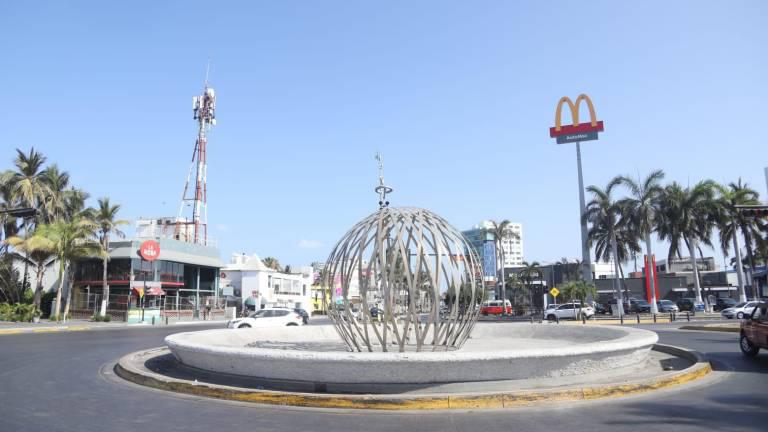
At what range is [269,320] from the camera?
88.1 feet

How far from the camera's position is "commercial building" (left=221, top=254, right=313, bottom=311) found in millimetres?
64250

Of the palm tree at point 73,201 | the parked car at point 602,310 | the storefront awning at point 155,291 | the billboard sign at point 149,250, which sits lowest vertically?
the parked car at point 602,310

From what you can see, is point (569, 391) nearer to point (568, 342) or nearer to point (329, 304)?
point (329, 304)

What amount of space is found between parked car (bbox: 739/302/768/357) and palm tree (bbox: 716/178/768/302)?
1513 inches

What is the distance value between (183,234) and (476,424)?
2313 inches

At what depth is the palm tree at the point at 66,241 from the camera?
120ft

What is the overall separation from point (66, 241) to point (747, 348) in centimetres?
4023

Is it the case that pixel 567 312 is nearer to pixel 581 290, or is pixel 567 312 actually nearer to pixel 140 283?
pixel 581 290

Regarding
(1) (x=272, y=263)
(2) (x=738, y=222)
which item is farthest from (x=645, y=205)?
(1) (x=272, y=263)

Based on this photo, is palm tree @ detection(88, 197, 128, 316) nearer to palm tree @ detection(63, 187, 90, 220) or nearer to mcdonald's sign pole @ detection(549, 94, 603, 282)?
palm tree @ detection(63, 187, 90, 220)

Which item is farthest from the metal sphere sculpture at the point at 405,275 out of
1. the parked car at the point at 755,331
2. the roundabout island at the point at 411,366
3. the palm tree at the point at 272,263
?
the palm tree at the point at 272,263

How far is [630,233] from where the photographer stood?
4544cm

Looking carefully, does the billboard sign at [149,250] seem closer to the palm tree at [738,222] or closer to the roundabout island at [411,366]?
the roundabout island at [411,366]

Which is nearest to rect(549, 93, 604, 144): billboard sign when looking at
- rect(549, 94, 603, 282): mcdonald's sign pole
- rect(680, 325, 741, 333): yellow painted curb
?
rect(549, 94, 603, 282): mcdonald's sign pole
